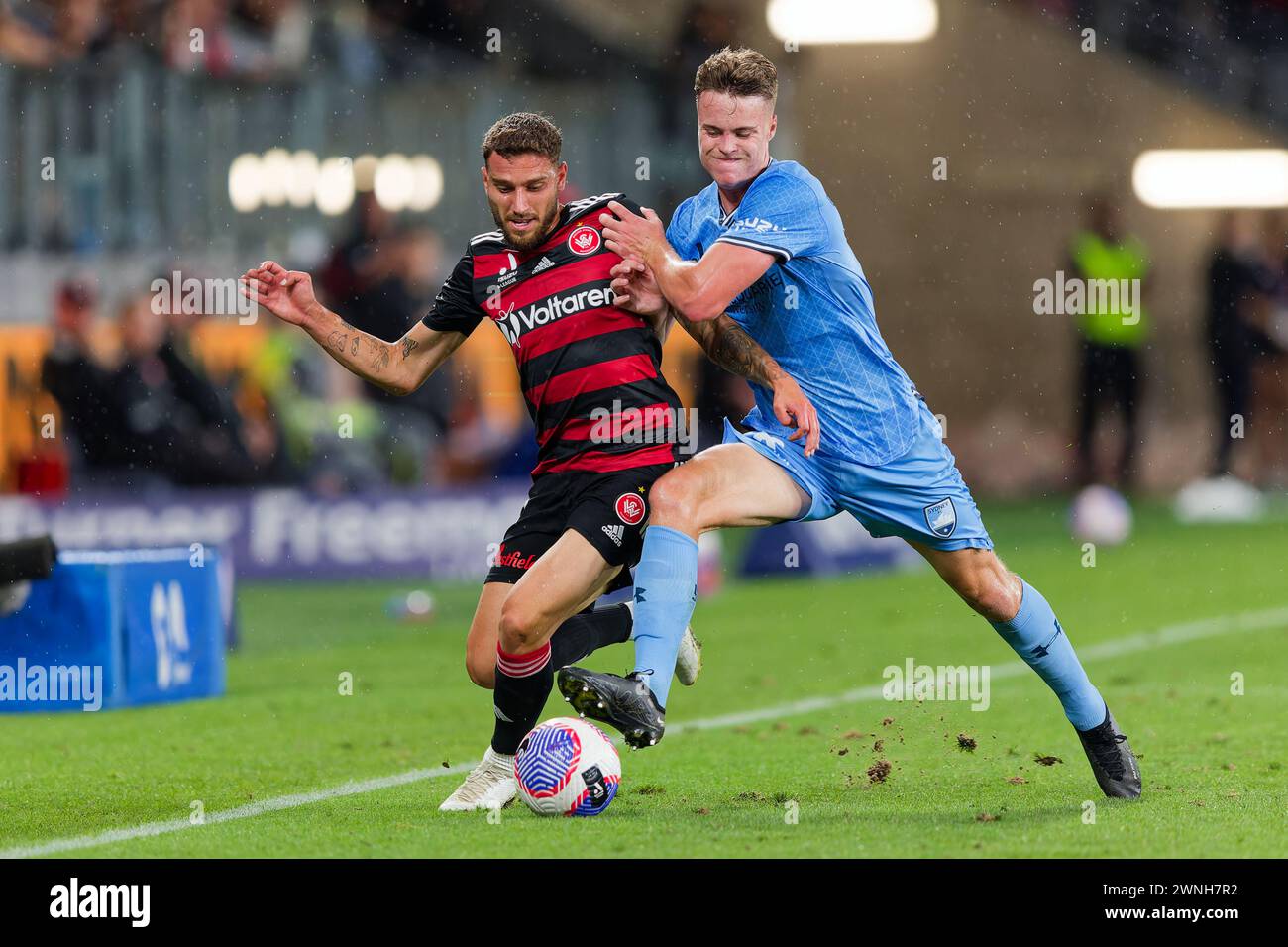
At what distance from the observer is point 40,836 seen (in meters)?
5.54

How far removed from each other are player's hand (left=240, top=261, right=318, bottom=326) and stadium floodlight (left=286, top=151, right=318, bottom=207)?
10.6m

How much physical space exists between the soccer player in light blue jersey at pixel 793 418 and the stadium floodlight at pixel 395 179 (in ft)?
35.9

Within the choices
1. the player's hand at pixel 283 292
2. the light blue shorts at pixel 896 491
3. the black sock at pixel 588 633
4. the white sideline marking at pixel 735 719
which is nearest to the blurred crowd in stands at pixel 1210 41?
the white sideline marking at pixel 735 719

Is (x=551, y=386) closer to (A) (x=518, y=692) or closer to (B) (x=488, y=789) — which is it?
(A) (x=518, y=692)

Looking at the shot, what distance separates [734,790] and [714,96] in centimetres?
214


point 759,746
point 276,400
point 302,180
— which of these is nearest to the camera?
point 759,746

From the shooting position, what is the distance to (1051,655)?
6.04 metres

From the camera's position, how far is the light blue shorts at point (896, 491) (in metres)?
5.91

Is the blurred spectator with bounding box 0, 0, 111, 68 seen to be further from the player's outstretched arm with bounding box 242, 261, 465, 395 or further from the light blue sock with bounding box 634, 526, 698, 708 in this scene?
the light blue sock with bounding box 634, 526, 698, 708

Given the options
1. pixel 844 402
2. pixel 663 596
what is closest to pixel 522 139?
pixel 844 402

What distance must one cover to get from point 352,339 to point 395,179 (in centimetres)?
1094

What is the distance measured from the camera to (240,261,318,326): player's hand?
6.21 m

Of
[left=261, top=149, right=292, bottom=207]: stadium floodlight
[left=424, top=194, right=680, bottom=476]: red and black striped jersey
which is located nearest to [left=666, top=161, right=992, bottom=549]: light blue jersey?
[left=424, top=194, right=680, bottom=476]: red and black striped jersey
